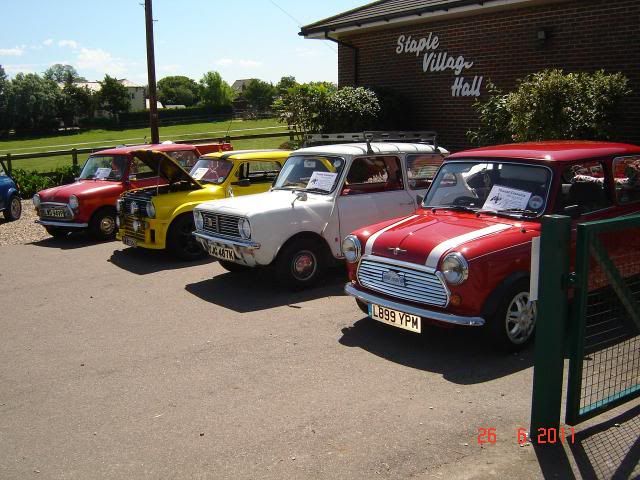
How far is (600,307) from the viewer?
388 cm

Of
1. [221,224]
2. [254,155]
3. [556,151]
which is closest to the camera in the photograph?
[556,151]

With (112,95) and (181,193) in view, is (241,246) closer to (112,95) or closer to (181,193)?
(181,193)

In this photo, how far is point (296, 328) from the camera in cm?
628

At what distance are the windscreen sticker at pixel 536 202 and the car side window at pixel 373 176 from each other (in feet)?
8.74

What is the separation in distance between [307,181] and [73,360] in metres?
3.69

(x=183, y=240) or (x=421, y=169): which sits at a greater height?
(x=421, y=169)

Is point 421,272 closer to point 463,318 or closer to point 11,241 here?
point 463,318

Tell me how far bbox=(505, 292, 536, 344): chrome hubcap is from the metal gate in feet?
3.86

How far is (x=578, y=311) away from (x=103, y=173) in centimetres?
966

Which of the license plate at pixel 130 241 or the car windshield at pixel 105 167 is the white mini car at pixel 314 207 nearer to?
the license plate at pixel 130 241

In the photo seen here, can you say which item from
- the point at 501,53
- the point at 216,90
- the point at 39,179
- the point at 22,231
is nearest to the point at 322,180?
the point at 501,53

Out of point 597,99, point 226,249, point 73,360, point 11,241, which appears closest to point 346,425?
point 73,360

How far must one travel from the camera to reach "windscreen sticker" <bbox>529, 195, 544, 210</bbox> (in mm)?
5625

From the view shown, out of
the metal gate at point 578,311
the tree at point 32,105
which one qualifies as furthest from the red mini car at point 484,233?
the tree at point 32,105
